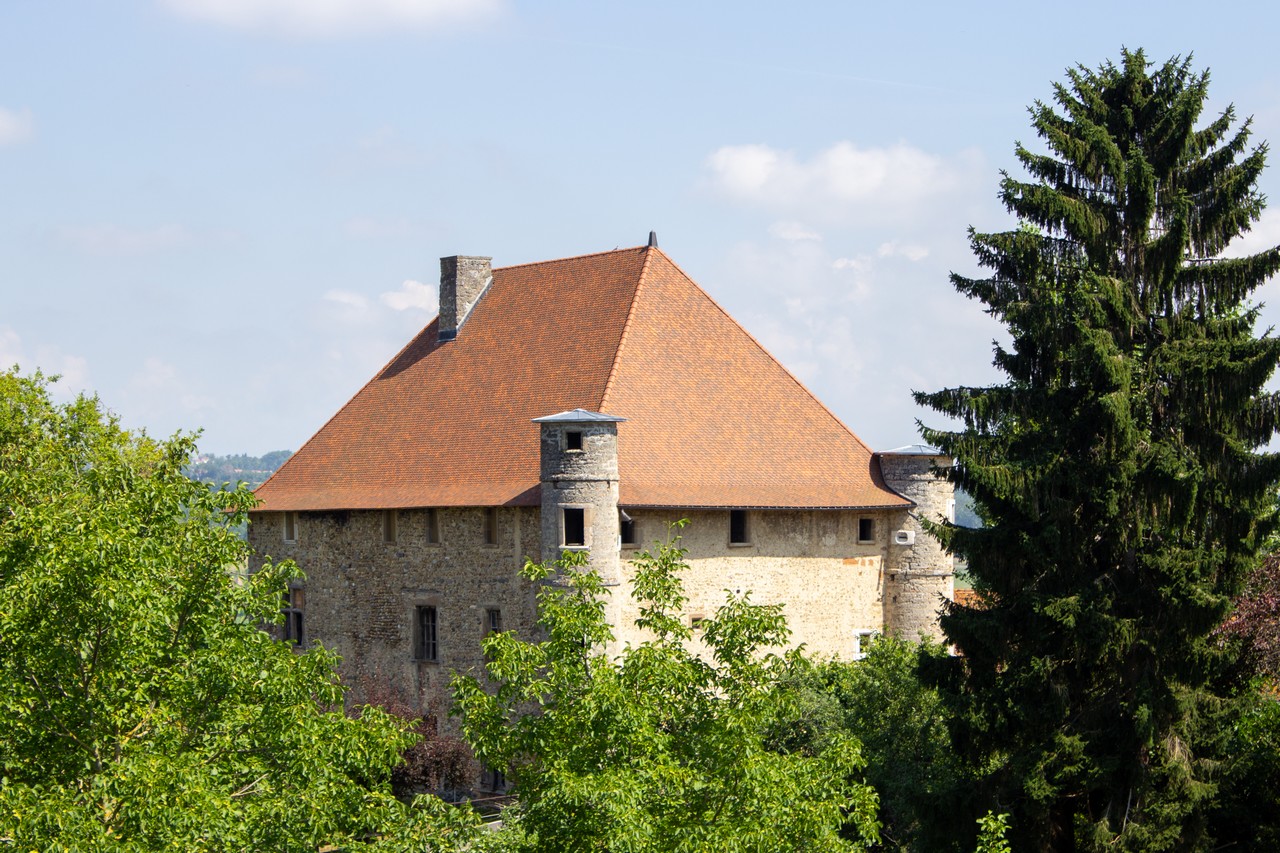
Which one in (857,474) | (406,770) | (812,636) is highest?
(857,474)

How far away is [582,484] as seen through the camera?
3281 cm

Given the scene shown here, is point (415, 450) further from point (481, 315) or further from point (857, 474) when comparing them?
point (857, 474)

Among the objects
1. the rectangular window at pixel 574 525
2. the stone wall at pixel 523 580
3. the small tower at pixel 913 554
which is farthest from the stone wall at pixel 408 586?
the small tower at pixel 913 554

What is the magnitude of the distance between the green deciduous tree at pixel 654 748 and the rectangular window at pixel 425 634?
15091mm

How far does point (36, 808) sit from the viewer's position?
685 inches

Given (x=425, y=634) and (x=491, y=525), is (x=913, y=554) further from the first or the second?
(x=425, y=634)

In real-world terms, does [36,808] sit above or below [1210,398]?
below

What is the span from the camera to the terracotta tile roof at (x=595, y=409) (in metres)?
35.2

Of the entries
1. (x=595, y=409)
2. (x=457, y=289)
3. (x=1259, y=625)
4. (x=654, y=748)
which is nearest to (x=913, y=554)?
(x=595, y=409)

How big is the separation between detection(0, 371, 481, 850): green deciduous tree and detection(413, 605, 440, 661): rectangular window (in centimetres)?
1494

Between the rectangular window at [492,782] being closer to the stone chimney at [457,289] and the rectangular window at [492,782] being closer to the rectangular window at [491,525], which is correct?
the rectangular window at [491,525]

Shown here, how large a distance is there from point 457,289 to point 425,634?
892cm

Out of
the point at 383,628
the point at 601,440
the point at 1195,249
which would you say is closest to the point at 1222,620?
the point at 1195,249

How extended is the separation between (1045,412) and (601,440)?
1066cm
